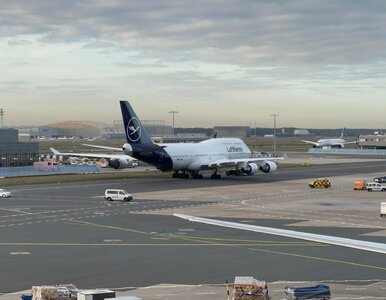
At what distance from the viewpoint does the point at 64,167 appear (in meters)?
Result: 137

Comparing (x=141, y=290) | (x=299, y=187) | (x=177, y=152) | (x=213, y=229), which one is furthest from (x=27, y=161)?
(x=141, y=290)

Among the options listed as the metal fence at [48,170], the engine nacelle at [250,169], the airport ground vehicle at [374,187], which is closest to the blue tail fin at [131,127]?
the engine nacelle at [250,169]

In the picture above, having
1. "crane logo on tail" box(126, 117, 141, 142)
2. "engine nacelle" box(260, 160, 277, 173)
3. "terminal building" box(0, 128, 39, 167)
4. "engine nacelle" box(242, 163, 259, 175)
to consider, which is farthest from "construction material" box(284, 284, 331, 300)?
"terminal building" box(0, 128, 39, 167)

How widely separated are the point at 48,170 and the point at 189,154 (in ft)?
103

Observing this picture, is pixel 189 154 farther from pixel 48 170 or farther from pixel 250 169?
pixel 48 170

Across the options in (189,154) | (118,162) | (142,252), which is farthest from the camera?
(118,162)

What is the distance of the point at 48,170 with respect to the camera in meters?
134

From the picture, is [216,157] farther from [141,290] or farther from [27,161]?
[141,290]

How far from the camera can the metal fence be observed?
129 m

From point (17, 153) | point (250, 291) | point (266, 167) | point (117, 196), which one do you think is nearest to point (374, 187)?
point (266, 167)

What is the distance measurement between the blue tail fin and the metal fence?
97.6ft

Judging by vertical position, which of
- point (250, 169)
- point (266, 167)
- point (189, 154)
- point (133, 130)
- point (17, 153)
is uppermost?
point (133, 130)

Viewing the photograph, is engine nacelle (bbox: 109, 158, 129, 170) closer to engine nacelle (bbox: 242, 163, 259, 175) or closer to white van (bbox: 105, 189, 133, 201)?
engine nacelle (bbox: 242, 163, 259, 175)

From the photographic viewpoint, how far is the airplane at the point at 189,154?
11050cm
